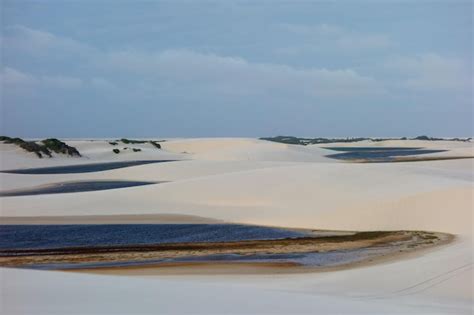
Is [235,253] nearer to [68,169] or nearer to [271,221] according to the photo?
[271,221]

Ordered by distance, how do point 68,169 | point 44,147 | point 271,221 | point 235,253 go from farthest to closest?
point 44,147
point 68,169
point 271,221
point 235,253

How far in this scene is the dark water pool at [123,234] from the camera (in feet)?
50.9

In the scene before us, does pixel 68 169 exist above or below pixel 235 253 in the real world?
above

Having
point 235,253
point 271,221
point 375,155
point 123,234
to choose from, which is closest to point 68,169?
point 271,221

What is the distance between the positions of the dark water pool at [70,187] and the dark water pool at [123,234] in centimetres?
1071

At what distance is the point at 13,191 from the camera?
2944 centimetres

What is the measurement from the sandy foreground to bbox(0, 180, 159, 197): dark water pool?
1511 mm

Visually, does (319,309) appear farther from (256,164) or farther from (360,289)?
(256,164)

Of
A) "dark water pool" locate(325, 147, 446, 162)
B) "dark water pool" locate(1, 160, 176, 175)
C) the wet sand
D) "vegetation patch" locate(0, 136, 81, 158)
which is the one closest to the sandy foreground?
the wet sand

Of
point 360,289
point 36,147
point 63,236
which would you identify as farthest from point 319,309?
point 36,147

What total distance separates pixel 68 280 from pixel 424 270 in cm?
638

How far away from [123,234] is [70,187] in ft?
50.6

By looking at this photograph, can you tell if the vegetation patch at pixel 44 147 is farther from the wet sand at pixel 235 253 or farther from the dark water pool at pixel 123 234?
the wet sand at pixel 235 253

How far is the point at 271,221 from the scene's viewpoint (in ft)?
61.4
